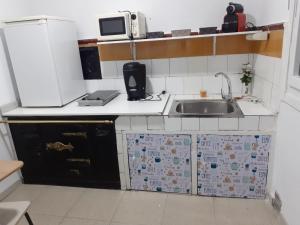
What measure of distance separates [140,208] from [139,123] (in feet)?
2.23

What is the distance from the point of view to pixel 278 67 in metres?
1.63

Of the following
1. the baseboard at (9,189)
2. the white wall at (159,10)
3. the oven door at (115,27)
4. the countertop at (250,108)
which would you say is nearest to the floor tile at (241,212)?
the countertop at (250,108)

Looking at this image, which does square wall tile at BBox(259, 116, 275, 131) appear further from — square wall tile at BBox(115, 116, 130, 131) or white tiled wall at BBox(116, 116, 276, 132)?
square wall tile at BBox(115, 116, 130, 131)

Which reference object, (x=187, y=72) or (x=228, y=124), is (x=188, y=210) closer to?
(x=228, y=124)

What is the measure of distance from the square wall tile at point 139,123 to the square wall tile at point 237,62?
3.29 ft

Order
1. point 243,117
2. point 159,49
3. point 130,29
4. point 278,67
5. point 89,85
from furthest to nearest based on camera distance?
point 89,85 → point 159,49 → point 130,29 → point 243,117 → point 278,67

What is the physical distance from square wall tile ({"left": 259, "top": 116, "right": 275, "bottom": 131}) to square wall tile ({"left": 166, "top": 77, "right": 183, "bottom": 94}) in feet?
2.93

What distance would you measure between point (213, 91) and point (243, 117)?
66cm

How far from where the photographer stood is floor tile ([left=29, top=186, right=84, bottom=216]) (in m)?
1.96

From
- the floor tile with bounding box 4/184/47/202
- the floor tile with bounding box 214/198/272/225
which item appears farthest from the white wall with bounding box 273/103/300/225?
the floor tile with bounding box 4/184/47/202

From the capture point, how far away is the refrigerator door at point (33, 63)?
2020 mm

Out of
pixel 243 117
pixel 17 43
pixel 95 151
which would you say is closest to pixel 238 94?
pixel 243 117

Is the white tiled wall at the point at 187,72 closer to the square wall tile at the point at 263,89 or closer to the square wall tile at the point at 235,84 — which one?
the square wall tile at the point at 235,84

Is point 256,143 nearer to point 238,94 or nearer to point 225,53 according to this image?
point 238,94
